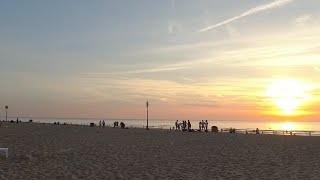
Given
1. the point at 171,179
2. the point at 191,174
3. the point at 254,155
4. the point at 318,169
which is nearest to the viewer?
the point at 171,179

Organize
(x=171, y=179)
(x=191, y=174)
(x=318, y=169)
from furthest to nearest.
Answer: (x=318, y=169) < (x=191, y=174) < (x=171, y=179)

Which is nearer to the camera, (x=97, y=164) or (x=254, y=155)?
(x=97, y=164)

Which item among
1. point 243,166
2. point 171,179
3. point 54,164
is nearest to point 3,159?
point 54,164

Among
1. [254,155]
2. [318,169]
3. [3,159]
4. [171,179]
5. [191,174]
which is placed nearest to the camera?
[171,179]

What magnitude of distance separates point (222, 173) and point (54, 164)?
6.59 meters

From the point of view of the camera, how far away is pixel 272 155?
71.7 ft

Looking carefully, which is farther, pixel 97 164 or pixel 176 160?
pixel 176 160

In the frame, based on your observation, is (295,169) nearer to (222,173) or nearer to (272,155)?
(222,173)

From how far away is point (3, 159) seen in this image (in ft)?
59.6

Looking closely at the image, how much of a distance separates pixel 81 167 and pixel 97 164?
41.3 inches

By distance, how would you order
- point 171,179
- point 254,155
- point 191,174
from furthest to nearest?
1. point 254,155
2. point 191,174
3. point 171,179

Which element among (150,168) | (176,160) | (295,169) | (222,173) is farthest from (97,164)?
(295,169)

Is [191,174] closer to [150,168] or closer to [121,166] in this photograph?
[150,168]

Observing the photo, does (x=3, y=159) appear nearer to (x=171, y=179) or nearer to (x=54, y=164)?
(x=54, y=164)
